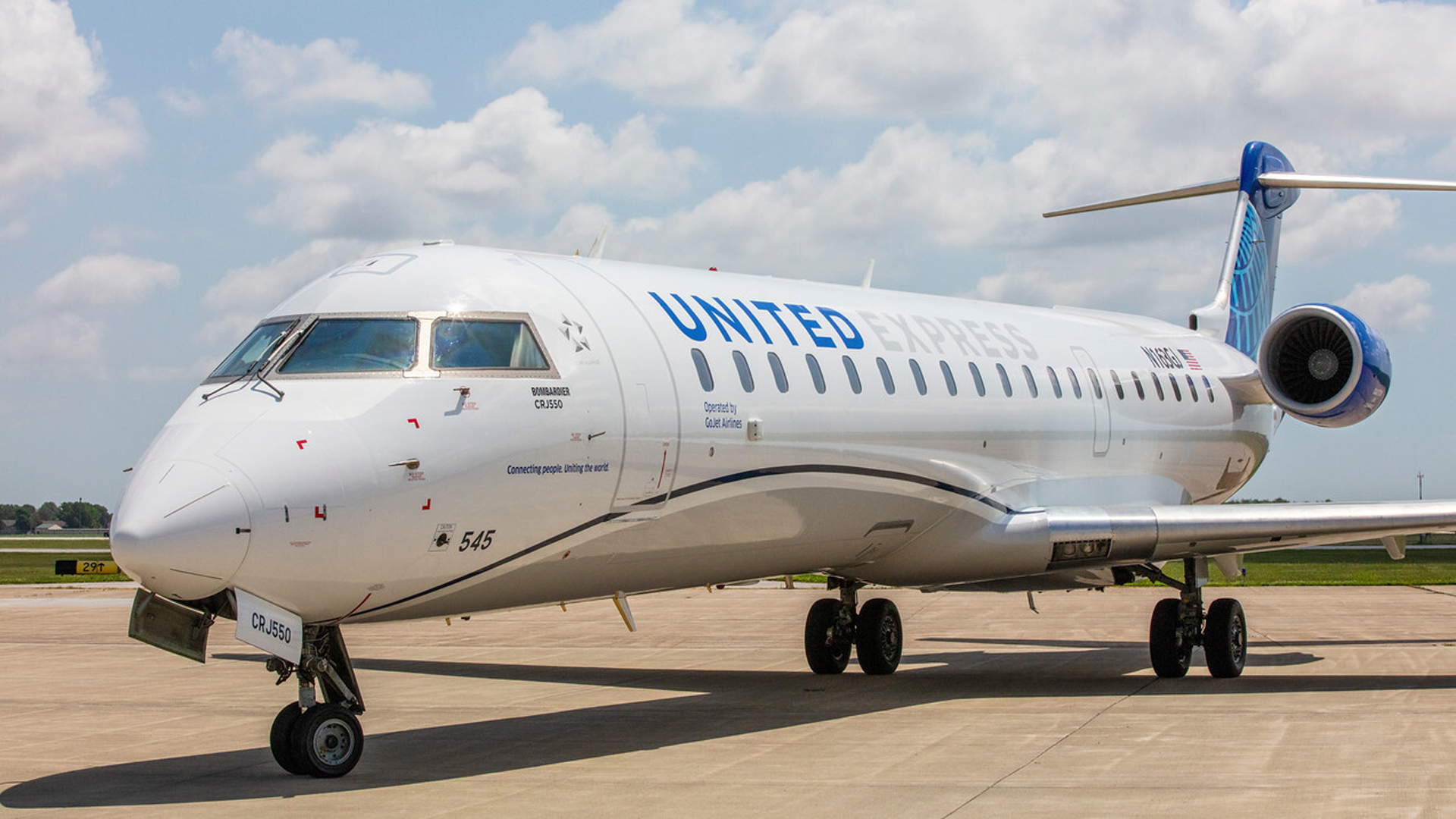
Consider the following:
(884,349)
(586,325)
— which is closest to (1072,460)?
(884,349)

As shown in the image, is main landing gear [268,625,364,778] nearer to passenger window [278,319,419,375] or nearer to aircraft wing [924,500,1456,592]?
passenger window [278,319,419,375]

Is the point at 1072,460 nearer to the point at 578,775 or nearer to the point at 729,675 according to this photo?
the point at 729,675

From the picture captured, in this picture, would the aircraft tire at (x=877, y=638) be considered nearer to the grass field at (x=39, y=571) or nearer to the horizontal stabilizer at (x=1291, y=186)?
the horizontal stabilizer at (x=1291, y=186)

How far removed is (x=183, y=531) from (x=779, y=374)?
17.0 feet

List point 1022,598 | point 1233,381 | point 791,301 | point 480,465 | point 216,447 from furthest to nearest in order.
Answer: point 1022,598, point 1233,381, point 791,301, point 480,465, point 216,447

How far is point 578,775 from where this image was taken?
971 centimetres

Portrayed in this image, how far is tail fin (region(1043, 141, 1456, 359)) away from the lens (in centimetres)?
2097

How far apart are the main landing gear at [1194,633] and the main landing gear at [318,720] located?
369 inches

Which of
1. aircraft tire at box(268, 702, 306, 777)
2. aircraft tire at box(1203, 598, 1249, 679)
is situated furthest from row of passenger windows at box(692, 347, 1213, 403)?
aircraft tire at box(268, 702, 306, 777)

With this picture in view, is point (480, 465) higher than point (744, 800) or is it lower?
higher

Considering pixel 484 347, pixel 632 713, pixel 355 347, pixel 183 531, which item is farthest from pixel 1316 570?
pixel 183 531

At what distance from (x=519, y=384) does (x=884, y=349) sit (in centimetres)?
467

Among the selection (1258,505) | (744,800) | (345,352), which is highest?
(345,352)

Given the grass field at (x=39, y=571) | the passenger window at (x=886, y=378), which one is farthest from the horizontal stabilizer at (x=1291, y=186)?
the grass field at (x=39, y=571)
